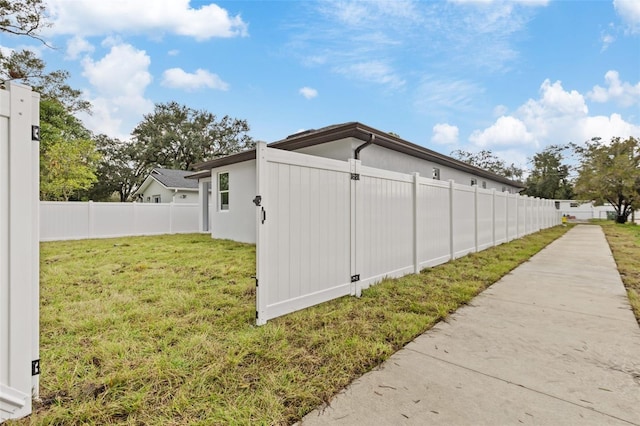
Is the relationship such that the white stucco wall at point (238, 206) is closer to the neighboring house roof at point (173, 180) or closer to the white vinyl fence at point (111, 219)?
the white vinyl fence at point (111, 219)

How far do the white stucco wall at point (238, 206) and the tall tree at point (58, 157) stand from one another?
937cm

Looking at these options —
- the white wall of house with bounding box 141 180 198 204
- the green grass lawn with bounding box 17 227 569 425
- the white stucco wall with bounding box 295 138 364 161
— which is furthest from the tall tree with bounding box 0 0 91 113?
the white wall of house with bounding box 141 180 198 204

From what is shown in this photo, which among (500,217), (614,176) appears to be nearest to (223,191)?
(500,217)

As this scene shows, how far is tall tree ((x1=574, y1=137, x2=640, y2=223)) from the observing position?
21578mm

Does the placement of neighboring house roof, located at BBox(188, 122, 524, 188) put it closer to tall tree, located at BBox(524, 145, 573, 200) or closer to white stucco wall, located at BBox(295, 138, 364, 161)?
white stucco wall, located at BBox(295, 138, 364, 161)

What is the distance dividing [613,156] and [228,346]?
3264 cm

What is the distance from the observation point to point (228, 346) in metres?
2.49

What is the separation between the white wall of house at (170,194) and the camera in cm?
1658

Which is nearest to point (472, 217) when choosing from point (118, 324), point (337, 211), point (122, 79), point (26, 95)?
point (337, 211)

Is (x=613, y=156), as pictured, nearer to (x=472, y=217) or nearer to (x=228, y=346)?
(x=472, y=217)

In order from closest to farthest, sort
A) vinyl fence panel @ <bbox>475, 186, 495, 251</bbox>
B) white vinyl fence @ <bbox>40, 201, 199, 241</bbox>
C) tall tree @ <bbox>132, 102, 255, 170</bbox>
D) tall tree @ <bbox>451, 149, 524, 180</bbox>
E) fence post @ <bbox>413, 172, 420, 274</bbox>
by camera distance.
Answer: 1. fence post @ <bbox>413, 172, 420, 274</bbox>
2. vinyl fence panel @ <bbox>475, 186, 495, 251</bbox>
3. white vinyl fence @ <bbox>40, 201, 199, 241</bbox>
4. tall tree @ <bbox>132, 102, 255, 170</bbox>
5. tall tree @ <bbox>451, 149, 524, 180</bbox>

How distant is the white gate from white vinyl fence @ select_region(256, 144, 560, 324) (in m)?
1.59

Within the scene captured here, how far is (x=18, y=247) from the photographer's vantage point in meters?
1.59

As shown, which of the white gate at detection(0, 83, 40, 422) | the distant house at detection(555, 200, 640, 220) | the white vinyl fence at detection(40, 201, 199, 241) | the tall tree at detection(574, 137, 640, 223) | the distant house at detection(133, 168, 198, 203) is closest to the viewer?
the white gate at detection(0, 83, 40, 422)
